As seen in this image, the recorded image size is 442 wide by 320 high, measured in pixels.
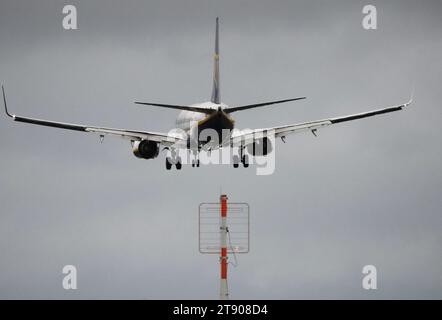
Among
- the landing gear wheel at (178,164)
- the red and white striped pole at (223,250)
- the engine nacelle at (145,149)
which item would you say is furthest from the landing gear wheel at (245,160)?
the red and white striped pole at (223,250)

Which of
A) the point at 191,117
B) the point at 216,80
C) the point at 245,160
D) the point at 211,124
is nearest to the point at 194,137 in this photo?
the point at 211,124

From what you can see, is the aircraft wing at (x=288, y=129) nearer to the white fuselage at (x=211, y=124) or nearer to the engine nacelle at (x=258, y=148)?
the engine nacelle at (x=258, y=148)

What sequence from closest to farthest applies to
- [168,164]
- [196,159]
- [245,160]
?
[196,159] < [245,160] < [168,164]

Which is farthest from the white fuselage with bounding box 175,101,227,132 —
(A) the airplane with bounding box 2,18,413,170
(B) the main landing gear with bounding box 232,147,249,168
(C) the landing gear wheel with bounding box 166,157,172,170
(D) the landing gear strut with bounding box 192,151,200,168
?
(B) the main landing gear with bounding box 232,147,249,168

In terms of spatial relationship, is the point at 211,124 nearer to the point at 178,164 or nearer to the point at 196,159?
the point at 196,159

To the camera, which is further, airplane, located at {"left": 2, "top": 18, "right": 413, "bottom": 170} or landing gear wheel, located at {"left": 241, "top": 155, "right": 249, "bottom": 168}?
landing gear wheel, located at {"left": 241, "top": 155, "right": 249, "bottom": 168}

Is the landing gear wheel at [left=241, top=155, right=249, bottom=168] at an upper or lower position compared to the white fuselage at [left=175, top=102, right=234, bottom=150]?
lower

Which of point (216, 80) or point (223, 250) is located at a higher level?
point (216, 80)

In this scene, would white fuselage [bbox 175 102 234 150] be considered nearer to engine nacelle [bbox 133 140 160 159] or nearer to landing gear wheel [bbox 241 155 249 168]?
engine nacelle [bbox 133 140 160 159]
